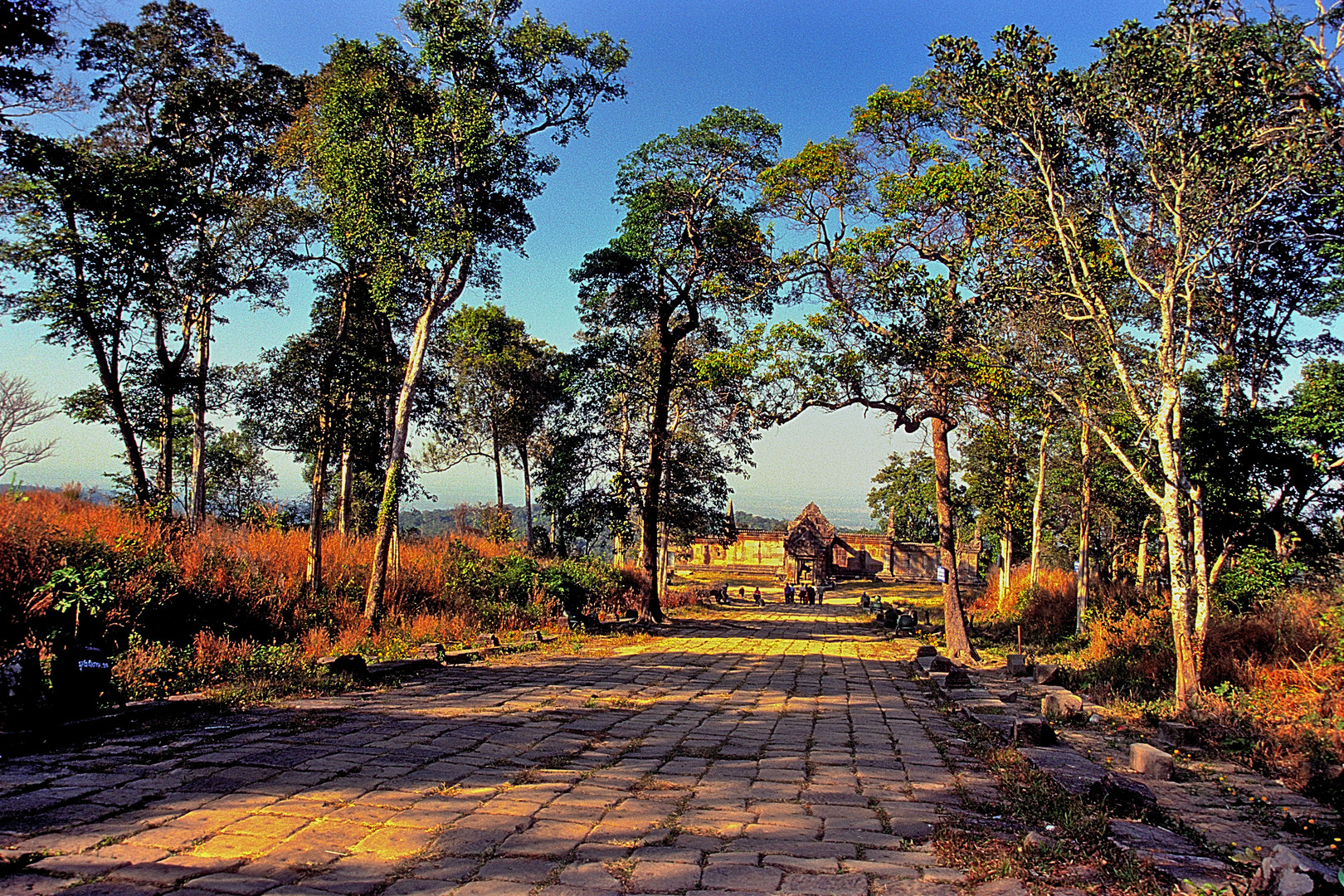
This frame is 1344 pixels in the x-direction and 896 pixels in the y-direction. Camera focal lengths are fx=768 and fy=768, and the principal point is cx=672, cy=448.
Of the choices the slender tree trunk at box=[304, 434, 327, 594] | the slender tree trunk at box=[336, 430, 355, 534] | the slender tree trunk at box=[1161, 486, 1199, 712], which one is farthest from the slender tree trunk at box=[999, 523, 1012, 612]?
the slender tree trunk at box=[304, 434, 327, 594]

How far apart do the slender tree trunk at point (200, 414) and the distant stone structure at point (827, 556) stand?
32.4 m

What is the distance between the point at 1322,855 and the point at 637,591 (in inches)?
676

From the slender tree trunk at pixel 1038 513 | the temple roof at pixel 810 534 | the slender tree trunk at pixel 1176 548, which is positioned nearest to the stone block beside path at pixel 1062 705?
the slender tree trunk at pixel 1176 548

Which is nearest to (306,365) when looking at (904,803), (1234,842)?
(904,803)

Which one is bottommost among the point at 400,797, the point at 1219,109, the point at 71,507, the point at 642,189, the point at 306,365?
the point at 400,797

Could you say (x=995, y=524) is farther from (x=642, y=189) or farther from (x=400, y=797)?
(x=400, y=797)

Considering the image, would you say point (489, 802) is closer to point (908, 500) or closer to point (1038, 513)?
point (1038, 513)

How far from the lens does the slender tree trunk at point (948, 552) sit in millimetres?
14508

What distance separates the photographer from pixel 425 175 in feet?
40.7

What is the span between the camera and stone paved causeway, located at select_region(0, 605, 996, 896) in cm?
344

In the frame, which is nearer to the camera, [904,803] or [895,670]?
[904,803]

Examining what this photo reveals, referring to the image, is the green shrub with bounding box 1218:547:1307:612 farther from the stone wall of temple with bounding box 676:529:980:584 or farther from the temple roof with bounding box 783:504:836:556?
the stone wall of temple with bounding box 676:529:980:584

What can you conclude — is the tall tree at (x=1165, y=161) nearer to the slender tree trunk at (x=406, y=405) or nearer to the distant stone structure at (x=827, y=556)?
the slender tree trunk at (x=406, y=405)

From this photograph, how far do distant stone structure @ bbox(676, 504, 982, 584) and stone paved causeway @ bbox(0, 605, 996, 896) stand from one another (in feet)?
126
